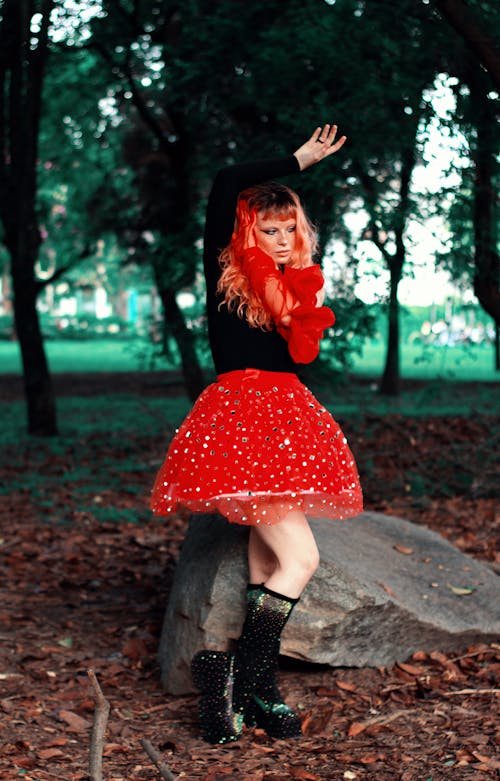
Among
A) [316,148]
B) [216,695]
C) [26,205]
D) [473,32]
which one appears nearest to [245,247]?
[316,148]

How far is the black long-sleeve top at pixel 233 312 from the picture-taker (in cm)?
361

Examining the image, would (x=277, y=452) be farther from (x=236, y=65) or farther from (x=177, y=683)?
(x=236, y=65)

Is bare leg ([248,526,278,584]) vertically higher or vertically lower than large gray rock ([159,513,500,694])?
higher

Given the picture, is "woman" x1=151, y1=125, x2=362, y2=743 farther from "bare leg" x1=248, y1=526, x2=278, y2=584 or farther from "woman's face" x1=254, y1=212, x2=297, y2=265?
→ "bare leg" x1=248, y1=526, x2=278, y2=584

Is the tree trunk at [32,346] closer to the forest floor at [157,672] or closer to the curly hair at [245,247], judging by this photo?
the forest floor at [157,672]

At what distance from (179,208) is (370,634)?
9.95m

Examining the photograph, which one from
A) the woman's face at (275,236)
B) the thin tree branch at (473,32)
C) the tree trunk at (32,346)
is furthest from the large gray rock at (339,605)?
the tree trunk at (32,346)

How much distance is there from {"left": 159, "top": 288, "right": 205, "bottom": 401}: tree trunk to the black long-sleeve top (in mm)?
6340

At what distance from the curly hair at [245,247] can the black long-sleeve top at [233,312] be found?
0.03 metres

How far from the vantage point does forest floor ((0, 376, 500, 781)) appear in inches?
138

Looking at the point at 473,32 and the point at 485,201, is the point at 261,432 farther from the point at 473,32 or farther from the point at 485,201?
the point at 485,201

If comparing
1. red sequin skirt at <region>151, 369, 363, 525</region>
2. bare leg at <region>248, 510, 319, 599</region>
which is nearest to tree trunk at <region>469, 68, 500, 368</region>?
red sequin skirt at <region>151, 369, 363, 525</region>

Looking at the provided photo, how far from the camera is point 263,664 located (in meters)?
3.67

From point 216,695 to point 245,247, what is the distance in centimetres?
158
